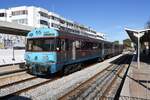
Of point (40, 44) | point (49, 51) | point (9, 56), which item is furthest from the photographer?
point (9, 56)

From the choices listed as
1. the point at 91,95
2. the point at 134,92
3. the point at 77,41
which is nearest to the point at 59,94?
the point at 91,95

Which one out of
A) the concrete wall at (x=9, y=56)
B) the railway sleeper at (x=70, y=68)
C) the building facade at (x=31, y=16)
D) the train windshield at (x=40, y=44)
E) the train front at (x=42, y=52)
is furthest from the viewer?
the building facade at (x=31, y=16)

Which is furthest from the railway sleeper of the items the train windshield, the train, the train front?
the train windshield

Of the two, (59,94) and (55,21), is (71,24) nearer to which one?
(55,21)

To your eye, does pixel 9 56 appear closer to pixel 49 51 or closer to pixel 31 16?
pixel 49 51

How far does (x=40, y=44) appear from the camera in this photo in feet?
50.8

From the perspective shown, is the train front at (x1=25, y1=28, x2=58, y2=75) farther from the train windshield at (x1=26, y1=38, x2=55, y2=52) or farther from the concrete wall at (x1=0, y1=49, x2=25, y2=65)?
the concrete wall at (x1=0, y1=49, x2=25, y2=65)

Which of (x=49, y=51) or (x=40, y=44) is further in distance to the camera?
(x=40, y=44)

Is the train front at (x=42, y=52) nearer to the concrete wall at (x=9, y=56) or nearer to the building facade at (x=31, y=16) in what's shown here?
the concrete wall at (x=9, y=56)

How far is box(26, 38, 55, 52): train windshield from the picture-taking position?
1489 centimetres

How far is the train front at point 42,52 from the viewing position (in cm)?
1461

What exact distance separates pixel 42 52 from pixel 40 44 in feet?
2.23

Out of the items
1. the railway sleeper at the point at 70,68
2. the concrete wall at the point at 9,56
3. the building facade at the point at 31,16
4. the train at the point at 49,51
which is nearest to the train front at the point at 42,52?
the train at the point at 49,51

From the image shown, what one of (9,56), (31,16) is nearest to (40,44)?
(9,56)
